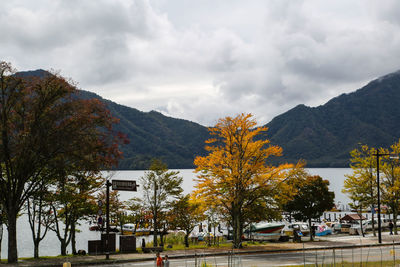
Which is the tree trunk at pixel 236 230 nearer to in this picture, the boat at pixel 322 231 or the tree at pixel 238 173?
the tree at pixel 238 173

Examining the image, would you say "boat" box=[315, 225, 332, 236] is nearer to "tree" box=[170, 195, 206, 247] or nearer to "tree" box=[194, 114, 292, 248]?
"tree" box=[170, 195, 206, 247]

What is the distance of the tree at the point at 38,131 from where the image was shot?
28672mm

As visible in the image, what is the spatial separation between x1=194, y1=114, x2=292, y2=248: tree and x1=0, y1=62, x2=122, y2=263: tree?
10440 mm

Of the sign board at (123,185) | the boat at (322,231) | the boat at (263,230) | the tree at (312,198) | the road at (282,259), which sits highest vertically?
the sign board at (123,185)

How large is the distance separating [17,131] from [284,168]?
22.9 metres

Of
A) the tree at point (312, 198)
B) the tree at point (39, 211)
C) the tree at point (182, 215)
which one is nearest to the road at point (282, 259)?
the tree at point (39, 211)

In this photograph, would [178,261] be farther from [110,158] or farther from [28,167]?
[28,167]

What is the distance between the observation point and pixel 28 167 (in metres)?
29.3

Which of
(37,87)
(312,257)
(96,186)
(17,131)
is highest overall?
(37,87)

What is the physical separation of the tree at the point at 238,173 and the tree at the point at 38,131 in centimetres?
1044

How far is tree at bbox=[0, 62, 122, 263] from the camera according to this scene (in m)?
28.7

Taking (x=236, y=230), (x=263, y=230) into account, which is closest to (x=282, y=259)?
(x=236, y=230)

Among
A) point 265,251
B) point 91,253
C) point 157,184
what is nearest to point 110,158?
point 91,253

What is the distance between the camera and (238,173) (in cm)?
3775
